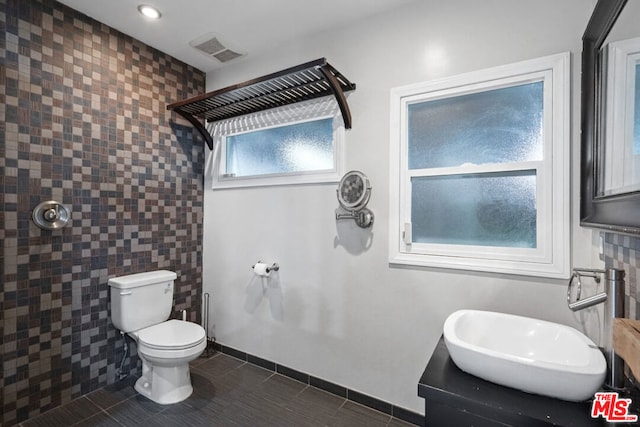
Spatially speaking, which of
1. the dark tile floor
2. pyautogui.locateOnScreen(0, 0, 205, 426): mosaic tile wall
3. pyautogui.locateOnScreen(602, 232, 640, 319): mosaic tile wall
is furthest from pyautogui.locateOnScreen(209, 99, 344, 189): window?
the dark tile floor

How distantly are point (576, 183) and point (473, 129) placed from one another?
0.56 m

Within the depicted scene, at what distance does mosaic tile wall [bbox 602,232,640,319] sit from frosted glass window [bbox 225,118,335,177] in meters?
1.53

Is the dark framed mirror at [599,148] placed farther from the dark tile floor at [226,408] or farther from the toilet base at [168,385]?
the toilet base at [168,385]

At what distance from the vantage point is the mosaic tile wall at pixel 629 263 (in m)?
0.93

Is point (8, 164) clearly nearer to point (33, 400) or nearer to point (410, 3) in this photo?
point (33, 400)

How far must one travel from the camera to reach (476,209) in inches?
64.8

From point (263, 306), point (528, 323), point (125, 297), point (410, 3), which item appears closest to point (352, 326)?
point (263, 306)

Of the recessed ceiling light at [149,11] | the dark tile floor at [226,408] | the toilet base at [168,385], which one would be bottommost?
the dark tile floor at [226,408]

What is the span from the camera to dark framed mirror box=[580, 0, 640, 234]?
0.90 m

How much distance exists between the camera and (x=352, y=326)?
1.96 metres

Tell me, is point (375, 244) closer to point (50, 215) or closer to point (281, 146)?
point (281, 146)

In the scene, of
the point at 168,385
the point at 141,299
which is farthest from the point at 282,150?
the point at 168,385

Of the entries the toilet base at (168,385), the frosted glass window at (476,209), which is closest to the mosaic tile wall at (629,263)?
the frosted glass window at (476,209)

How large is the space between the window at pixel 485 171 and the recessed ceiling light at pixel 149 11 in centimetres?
169
